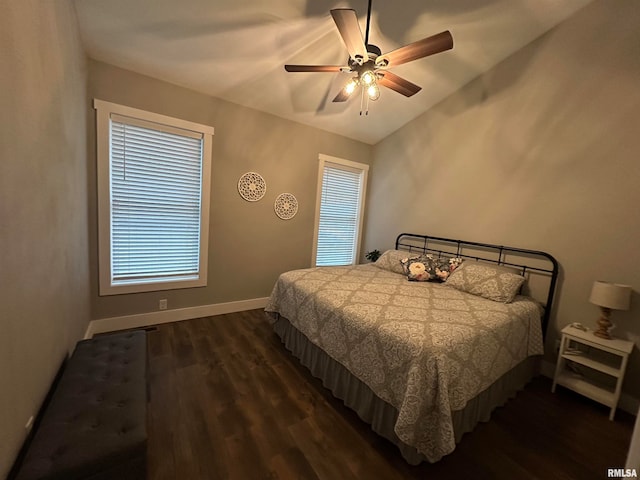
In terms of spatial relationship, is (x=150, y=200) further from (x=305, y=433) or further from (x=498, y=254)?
(x=498, y=254)

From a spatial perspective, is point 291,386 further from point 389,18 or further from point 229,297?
point 389,18

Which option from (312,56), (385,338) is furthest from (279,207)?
(385,338)

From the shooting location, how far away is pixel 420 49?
1.64m

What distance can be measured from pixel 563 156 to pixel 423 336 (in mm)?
2302

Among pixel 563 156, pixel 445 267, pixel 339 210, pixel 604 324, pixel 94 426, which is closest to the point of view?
pixel 94 426

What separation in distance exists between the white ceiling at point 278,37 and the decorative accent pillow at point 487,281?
2.19 m

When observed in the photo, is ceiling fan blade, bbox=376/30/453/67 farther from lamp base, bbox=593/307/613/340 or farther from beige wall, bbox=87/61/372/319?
lamp base, bbox=593/307/613/340

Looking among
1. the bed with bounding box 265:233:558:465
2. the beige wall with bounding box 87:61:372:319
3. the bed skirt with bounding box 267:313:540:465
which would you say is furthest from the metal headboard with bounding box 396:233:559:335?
the beige wall with bounding box 87:61:372:319

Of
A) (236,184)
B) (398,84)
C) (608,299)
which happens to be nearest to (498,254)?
(608,299)

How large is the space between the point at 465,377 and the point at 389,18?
2.77 m

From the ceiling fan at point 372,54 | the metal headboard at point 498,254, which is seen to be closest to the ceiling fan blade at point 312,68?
the ceiling fan at point 372,54

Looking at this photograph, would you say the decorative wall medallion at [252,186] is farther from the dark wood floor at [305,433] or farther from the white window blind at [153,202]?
the dark wood floor at [305,433]

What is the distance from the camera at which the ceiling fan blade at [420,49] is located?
1.52 m

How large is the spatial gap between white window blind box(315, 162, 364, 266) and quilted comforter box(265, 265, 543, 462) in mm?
1542
